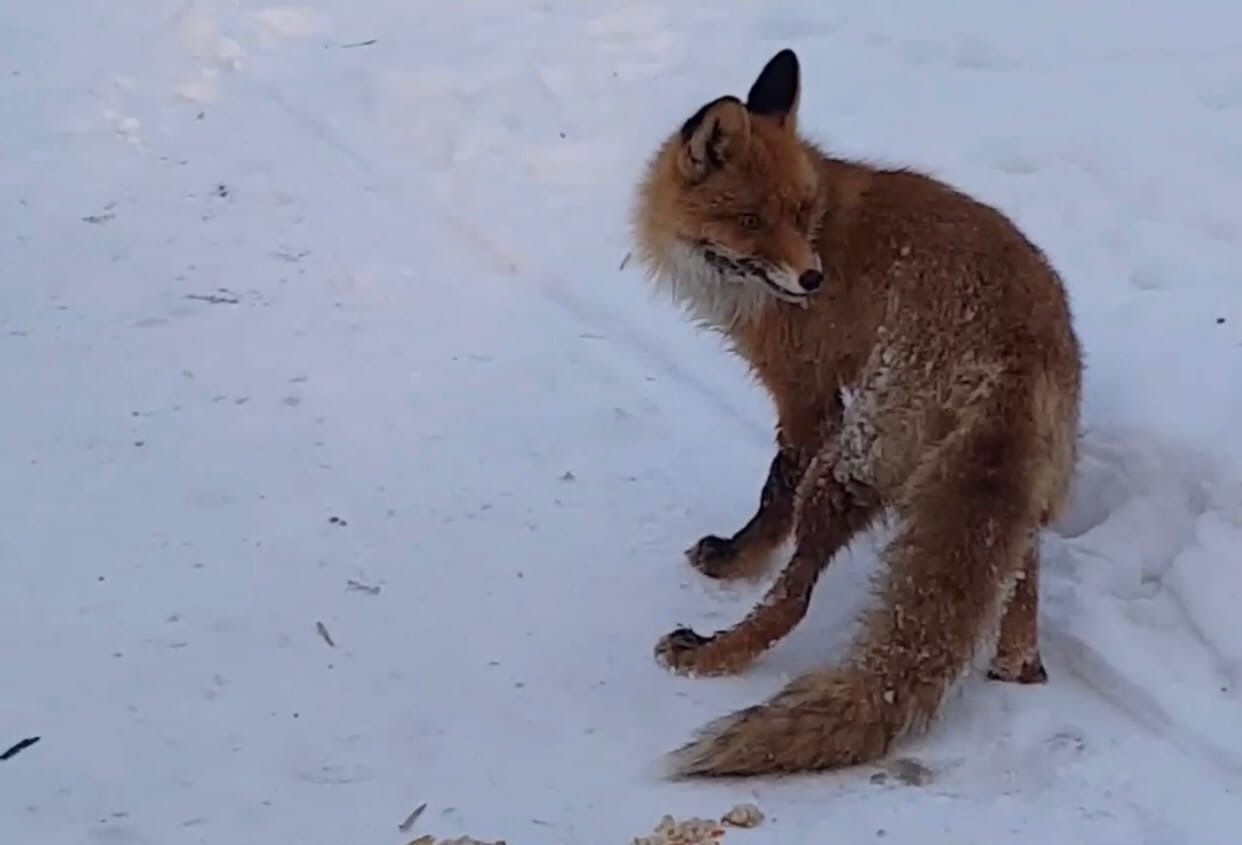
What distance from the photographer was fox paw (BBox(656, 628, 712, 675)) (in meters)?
3.60

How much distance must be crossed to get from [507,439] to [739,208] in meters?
1.05

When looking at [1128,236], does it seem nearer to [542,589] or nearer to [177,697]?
[542,589]

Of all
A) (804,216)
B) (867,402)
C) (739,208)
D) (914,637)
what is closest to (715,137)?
(739,208)

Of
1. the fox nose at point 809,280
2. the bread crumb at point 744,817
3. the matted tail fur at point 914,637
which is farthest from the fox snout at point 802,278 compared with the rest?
the bread crumb at point 744,817

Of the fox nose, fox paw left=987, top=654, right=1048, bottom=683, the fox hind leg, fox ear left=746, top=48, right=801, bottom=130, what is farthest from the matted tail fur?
fox ear left=746, top=48, right=801, bottom=130

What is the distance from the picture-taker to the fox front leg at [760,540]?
3.93 metres

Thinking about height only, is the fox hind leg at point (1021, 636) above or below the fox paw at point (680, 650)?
above

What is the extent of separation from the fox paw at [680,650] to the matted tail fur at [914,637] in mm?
357

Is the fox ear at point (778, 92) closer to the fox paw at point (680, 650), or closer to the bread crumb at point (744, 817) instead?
the fox paw at point (680, 650)

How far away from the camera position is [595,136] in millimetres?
6660

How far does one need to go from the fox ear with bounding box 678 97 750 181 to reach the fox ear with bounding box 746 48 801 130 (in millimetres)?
233

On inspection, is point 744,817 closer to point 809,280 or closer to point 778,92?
point 809,280

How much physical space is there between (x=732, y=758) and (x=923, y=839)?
368 millimetres

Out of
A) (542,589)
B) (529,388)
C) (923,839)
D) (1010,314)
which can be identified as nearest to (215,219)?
(529,388)
